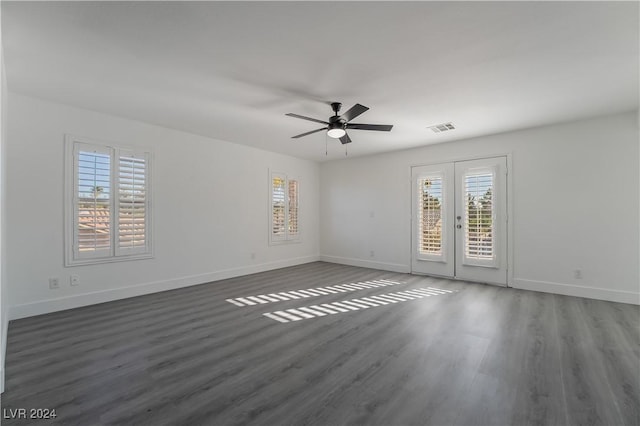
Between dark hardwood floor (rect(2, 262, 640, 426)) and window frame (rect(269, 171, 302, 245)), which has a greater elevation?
window frame (rect(269, 171, 302, 245))

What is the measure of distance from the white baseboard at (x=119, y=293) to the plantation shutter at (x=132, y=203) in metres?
0.58

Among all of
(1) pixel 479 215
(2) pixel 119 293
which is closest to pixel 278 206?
(2) pixel 119 293

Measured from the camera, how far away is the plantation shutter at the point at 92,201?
158 inches

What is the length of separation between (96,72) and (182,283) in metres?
3.36

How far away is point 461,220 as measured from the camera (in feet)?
18.4

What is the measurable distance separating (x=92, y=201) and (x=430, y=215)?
18.7 feet

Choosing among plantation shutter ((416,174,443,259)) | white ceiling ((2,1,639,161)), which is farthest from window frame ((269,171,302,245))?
plantation shutter ((416,174,443,259))

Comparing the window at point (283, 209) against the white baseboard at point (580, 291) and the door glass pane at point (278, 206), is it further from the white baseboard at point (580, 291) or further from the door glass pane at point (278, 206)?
the white baseboard at point (580, 291)

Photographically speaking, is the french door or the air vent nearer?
the air vent

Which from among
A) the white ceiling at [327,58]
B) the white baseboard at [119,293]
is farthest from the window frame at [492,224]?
the white baseboard at [119,293]

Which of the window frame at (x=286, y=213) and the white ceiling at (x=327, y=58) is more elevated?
the white ceiling at (x=327, y=58)

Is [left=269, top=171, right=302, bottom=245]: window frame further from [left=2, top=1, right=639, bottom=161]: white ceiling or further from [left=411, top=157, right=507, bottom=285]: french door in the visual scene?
[left=411, top=157, right=507, bottom=285]: french door

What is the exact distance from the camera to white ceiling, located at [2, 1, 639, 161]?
2160 mm

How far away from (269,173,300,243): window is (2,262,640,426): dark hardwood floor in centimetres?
260
